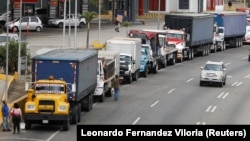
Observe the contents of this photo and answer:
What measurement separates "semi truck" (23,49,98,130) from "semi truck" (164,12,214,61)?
29.5 meters

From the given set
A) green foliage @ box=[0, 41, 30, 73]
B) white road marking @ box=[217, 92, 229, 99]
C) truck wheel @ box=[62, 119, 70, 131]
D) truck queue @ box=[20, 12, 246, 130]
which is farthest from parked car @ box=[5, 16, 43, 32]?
truck wheel @ box=[62, 119, 70, 131]

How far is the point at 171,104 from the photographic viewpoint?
47156 millimetres

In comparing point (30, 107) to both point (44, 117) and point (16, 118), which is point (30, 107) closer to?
point (44, 117)

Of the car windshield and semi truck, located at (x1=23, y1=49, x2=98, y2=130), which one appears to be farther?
the car windshield

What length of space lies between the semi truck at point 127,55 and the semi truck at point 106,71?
81.1 inches

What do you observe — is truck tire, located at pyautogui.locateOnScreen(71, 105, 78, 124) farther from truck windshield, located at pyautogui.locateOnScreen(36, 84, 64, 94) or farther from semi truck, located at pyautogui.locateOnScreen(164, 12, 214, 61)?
semi truck, located at pyautogui.locateOnScreen(164, 12, 214, 61)

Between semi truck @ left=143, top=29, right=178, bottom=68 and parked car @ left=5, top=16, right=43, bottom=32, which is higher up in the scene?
parked car @ left=5, top=16, right=43, bottom=32

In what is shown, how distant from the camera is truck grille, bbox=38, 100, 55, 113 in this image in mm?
37656

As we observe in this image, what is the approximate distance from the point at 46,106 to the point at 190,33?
36912mm

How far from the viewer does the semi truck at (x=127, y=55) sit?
181ft

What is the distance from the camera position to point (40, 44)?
7431 centimetres

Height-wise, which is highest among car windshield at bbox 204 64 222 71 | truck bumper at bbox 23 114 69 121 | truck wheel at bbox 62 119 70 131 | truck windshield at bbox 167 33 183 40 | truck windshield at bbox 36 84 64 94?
truck windshield at bbox 167 33 183 40

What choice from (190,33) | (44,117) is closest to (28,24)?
(190,33)

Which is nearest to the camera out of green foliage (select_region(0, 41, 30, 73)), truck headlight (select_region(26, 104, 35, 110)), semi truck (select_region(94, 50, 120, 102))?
truck headlight (select_region(26, 104, 35, 110))
